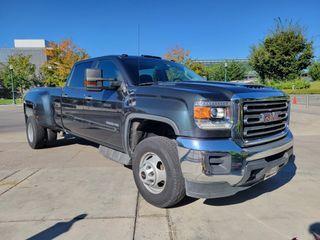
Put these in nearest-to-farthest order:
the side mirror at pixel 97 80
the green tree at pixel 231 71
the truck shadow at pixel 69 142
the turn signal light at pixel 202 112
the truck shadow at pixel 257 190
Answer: the turn signal light at pixel 202 112
the truck shadow at pixel 257 190
the side mirror at pixel 97 80
the truck shadow at pixel 69 142
the green tree at pixel 231 71

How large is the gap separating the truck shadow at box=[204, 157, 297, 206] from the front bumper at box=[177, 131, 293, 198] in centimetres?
68

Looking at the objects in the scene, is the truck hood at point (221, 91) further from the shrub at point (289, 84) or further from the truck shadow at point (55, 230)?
the shrub at point (289, 84)

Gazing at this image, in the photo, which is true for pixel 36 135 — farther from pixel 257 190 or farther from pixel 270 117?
pixel 270 117

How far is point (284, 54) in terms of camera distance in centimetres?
3688

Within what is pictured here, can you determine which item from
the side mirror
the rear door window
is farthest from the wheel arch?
the rear door window

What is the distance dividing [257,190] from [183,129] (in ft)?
5.84

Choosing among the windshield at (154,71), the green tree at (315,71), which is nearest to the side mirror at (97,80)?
the windshield at (154,71)

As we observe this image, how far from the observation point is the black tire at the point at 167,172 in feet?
11.5

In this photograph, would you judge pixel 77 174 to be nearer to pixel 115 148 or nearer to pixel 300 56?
pixel 115 148

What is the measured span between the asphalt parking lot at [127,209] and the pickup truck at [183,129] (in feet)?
1.12

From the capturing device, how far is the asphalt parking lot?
326 centimetres

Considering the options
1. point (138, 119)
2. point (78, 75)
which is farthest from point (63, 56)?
point (138, 119)

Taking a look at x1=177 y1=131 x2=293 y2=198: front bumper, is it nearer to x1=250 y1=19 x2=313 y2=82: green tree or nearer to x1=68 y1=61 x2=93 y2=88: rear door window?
x1=68 y1=61 x2=93 y2=88: rear door window

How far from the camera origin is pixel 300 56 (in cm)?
3688
